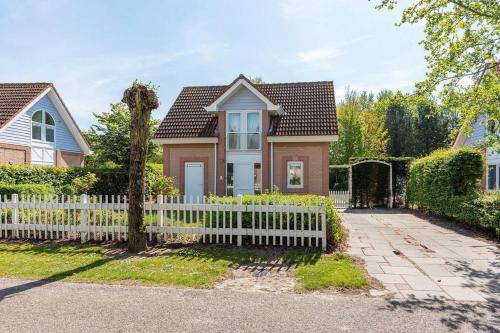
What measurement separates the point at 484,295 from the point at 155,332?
4.81 m

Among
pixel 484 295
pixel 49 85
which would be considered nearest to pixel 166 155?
pixel 49 85

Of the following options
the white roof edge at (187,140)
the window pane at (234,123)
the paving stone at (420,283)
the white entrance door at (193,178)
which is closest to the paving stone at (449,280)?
the paving stone at (420,283)

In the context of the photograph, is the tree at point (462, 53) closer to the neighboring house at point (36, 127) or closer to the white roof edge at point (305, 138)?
the white roof edge at point (305, 138)

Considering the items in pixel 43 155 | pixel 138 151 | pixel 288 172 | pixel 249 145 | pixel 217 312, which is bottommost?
pixel 217 312

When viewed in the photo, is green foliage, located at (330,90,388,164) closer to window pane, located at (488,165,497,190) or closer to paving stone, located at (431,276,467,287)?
window pane, located at (488,165,497,190)

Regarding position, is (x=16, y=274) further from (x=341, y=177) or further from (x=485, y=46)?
(x=341, y=177)

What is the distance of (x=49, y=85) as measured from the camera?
22.5 meters

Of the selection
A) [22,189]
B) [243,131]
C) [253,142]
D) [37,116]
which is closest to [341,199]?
[253,142]

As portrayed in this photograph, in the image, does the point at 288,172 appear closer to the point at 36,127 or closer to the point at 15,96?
the point at 36,127

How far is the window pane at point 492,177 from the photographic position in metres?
20.2

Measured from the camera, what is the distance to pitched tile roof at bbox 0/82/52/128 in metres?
20.0

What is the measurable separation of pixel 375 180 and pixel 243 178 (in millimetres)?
8245

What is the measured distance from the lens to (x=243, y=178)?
1925 cm

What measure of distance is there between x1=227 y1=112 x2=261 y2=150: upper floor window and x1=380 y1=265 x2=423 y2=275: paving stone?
12.8 meters
